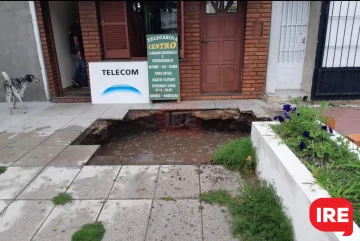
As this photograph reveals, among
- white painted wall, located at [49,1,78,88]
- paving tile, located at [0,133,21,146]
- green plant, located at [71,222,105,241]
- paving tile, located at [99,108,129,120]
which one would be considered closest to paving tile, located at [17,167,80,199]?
green plant, located at [71,222,105,241]

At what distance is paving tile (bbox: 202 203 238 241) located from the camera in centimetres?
220

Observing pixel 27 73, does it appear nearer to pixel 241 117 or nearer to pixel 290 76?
pixel 241 117

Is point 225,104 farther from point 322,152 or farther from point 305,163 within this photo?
point 305,163

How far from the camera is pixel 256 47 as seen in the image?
6066 millimetres

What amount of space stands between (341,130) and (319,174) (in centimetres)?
300

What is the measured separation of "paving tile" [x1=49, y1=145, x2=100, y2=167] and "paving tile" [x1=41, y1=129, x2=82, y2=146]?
0.90 ft

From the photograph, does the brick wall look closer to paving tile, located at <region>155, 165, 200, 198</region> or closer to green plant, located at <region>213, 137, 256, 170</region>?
green plant, located at <region>213, 137, 256, 170</region>

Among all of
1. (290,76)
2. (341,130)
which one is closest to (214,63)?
(290,76)

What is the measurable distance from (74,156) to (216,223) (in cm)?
226

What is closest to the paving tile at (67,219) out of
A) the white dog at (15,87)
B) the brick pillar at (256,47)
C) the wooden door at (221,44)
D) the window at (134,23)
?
the white dog at (15,87)

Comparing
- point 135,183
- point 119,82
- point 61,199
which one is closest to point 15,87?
point 119,82

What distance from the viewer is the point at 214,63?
6461 mm

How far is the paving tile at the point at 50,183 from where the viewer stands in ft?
9.26

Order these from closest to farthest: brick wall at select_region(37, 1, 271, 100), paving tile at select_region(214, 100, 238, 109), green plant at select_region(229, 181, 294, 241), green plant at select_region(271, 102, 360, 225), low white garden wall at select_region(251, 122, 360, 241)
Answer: low white garden wall at select_region(251, 122, 360, 241) < green plant at select_region(271, 102, 360, 225) < green plant at select_region(229, 181, 294, 241) < paving tile at select_region(214, 100, 238, 109) < brick wall at select_region(37, 1, 271, 100)
